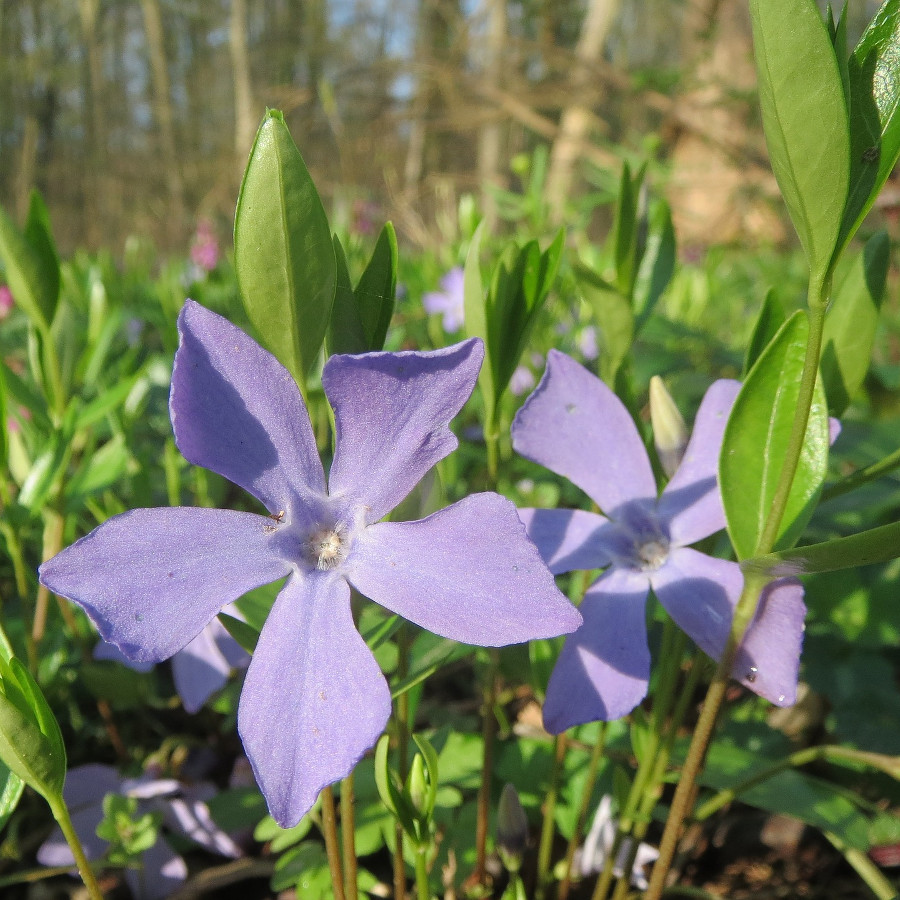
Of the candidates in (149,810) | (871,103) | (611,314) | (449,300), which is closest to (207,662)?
(149,810)

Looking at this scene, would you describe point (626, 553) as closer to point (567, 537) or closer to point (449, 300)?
point (567, 537)

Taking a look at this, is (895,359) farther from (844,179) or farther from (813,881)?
(844,179)

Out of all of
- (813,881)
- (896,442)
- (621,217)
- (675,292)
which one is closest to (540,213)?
(675,292)

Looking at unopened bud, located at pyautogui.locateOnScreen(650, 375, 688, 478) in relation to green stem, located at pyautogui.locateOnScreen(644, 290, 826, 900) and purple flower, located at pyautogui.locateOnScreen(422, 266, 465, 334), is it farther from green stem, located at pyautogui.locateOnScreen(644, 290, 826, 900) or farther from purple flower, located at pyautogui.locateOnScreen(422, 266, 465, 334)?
purple flower, located at pyautogui.locateOnScreen(422, 266, 465, 334)

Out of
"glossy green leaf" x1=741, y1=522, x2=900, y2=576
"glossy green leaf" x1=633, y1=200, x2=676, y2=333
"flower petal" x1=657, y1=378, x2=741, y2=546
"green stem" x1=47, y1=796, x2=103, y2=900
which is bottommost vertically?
"green stem" x1=47, y1=796, x2=103, y2=900

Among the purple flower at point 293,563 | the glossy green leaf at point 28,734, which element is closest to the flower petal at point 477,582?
the purple flower at point 293,563

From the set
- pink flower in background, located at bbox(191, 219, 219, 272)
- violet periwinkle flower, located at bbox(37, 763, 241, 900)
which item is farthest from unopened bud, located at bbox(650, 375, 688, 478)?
pink flower in background, located at bbox(191, 219, 219, 272)

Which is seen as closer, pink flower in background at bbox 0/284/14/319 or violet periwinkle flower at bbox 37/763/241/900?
violet periwinkle flower at bbox 37/763/241/900
